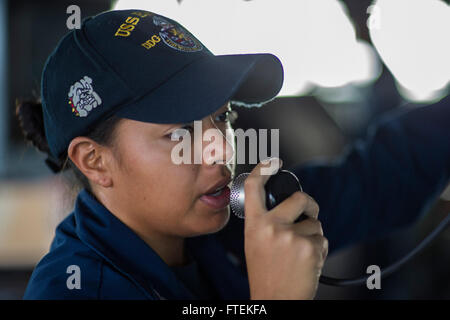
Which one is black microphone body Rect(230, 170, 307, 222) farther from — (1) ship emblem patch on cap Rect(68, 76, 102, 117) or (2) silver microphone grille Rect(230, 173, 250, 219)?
(1) ship emblem patch on cap Rect(68, 76, 102, 117)

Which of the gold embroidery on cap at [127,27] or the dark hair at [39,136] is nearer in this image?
the gold embroidery on cap at [127,27]

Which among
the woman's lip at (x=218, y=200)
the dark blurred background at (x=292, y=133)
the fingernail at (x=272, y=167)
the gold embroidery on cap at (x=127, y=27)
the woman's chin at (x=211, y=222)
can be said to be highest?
the gold embroidery on cap at (x=127, y=27)

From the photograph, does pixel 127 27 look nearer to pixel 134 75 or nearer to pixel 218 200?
pixel 134 75

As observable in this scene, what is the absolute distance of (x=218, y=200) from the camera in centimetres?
69

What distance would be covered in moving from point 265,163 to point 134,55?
0.79ft

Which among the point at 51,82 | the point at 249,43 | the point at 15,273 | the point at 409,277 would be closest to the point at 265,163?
the point at 51,82

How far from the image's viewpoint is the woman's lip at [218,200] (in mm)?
683

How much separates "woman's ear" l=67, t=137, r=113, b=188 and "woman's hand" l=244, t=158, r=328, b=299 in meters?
0.26

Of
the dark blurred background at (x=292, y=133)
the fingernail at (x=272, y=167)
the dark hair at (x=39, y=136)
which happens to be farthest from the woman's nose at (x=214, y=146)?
the dark blurred background at (x=292, y=133)

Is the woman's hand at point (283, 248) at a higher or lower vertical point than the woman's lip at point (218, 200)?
higher

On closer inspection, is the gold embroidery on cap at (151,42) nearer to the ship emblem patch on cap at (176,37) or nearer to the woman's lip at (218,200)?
the ship emblem patch on cap at (176,37)

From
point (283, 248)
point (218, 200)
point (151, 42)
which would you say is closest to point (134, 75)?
point (151, 42)

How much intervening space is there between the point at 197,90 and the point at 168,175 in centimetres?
13
